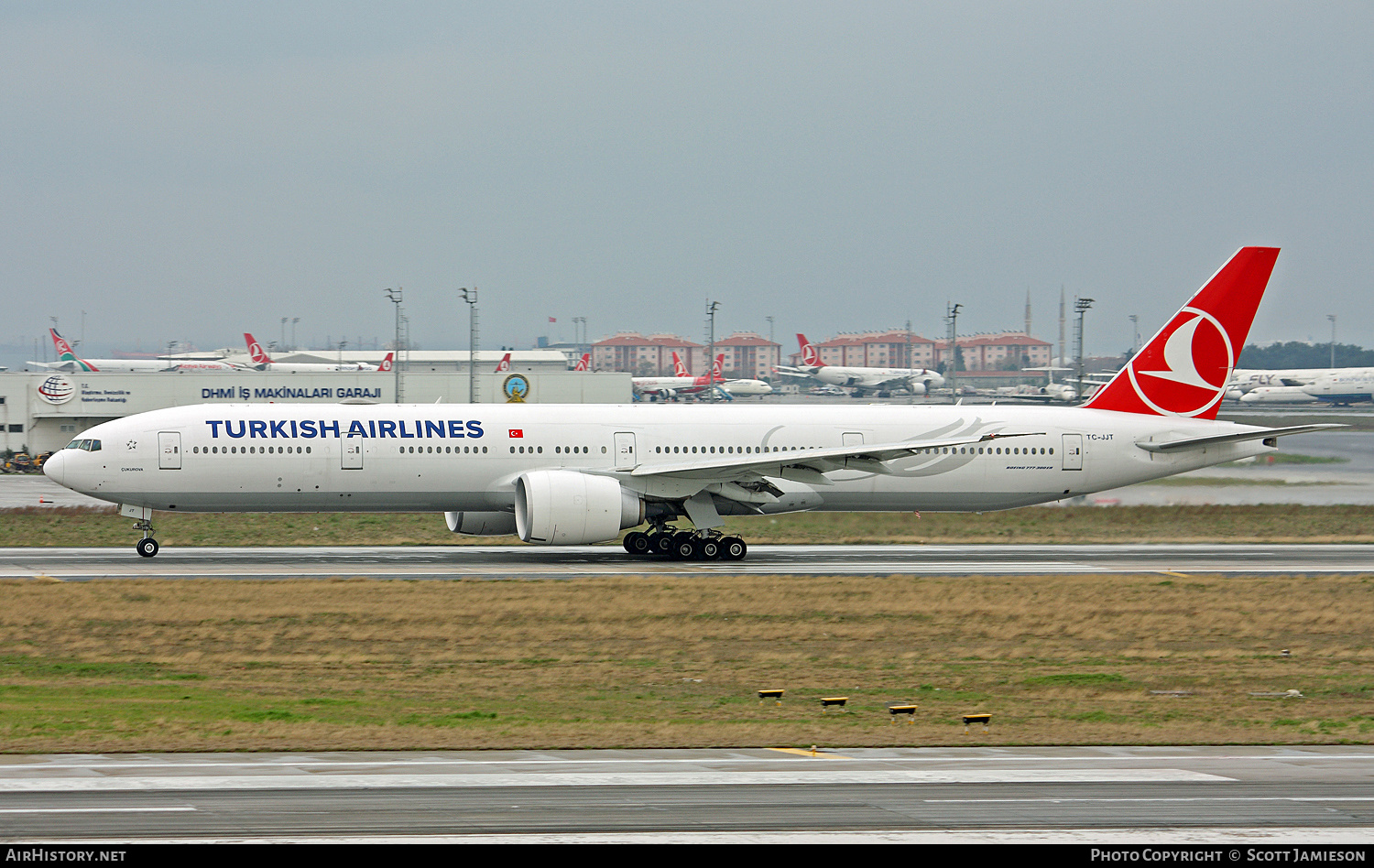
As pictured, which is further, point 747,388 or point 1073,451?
point 747,388

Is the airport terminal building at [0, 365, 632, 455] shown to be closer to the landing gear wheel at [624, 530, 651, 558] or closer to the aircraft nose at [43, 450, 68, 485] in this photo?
the landing gear wheel at [624, 530, 651, 558]

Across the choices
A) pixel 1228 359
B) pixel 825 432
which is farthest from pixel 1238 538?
pixel 825 432

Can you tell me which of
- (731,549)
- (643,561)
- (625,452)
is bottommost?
(643,561)

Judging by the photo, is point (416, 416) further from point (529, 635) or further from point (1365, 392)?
point (1365, 392)

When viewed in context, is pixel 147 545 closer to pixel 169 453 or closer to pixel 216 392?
pixel 169 453

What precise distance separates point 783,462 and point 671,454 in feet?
11.2

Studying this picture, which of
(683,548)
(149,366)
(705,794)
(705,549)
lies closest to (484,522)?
(683,548)

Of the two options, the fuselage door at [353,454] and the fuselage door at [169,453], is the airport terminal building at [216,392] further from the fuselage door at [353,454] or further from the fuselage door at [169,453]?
the fuselage door at [169,453]

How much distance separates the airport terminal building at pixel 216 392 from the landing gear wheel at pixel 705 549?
4158cm

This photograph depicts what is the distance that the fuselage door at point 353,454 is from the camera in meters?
35.4

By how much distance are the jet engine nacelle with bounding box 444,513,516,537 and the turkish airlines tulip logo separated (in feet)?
64.2

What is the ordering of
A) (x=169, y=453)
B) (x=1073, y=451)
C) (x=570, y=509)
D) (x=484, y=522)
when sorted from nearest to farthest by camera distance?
(x=570, y=509)
(x=169, y=453)
(x=484, y=522)
(x=1073, y=451)

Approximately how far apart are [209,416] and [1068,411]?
2485cm

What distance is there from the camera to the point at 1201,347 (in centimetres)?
4056
